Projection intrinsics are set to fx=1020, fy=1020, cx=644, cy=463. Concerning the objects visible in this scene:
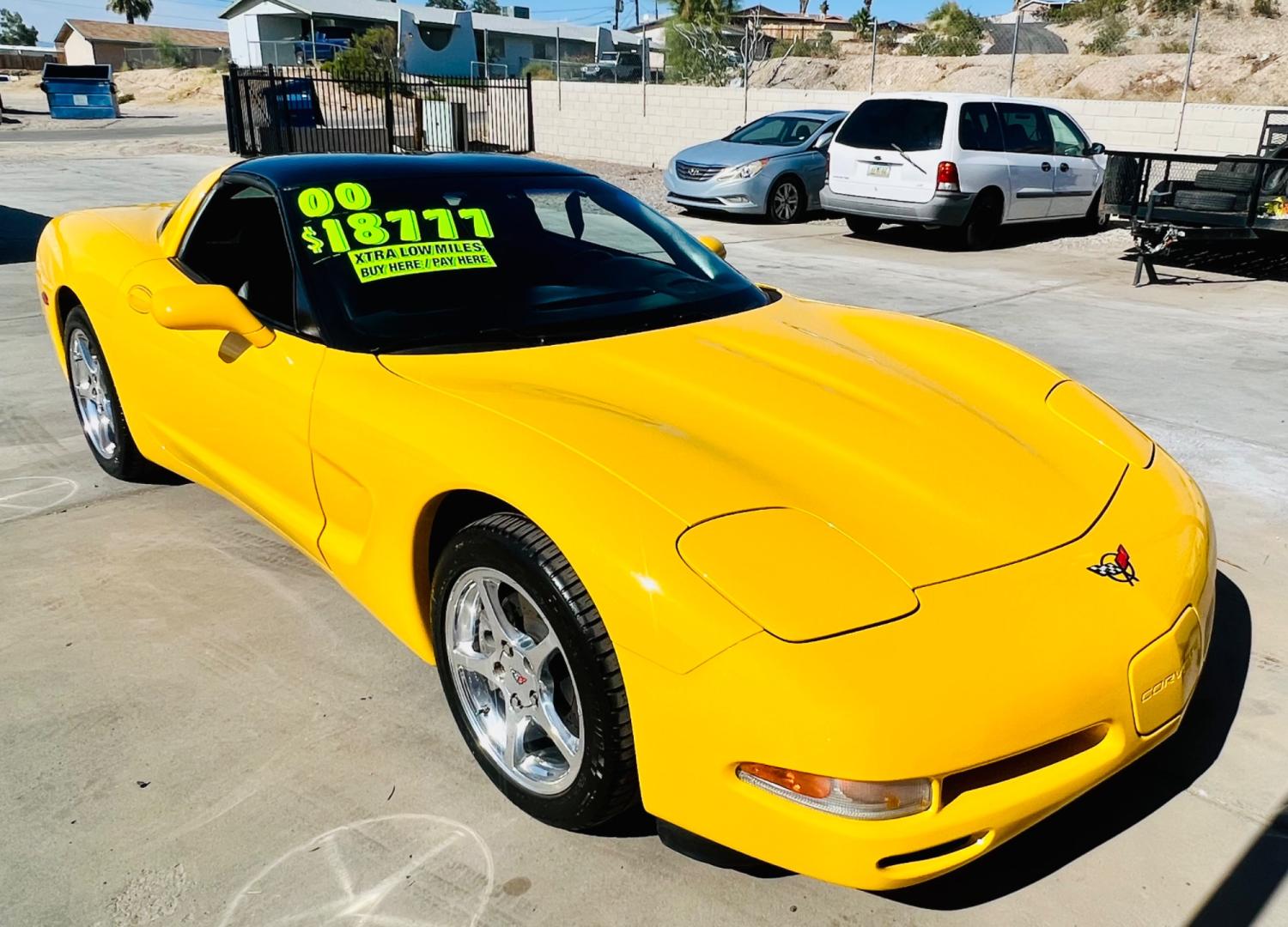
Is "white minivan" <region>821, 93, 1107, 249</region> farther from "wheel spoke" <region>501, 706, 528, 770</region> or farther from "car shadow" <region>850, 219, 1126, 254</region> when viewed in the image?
"wheel spoke" <region>501, 706, 528, 770</region>

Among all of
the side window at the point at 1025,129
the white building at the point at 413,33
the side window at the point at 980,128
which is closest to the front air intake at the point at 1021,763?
the side window at the point at 980,128

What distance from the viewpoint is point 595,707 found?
6.45ft

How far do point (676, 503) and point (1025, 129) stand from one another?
11.5 metres

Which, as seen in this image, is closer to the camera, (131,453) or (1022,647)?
(1022,647)

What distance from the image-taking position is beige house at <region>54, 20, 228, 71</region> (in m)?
77.5

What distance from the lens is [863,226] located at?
1251 centimetres

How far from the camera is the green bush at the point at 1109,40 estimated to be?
2931 cm

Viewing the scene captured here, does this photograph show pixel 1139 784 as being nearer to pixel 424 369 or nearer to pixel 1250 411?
pixel 424 369

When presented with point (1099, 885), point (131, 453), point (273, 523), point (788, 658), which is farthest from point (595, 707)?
point (131, 453)

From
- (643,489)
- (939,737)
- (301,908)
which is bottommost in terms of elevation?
(301,908)

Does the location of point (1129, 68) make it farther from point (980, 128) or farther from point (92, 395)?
point (92, 395)

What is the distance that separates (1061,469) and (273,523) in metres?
2.20

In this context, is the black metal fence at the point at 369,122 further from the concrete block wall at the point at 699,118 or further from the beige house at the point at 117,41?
the beige house at the point at 117,41

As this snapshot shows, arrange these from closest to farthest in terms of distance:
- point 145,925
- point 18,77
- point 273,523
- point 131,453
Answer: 1. point 145,925
2. point 273,523
3. point 131,453
4. point 18,77
